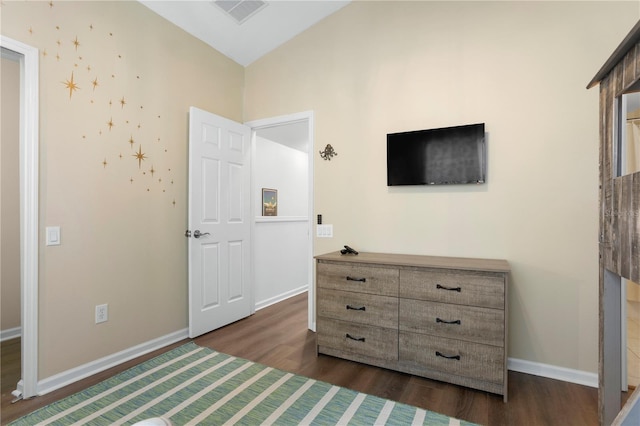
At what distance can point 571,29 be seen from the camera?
2246mm

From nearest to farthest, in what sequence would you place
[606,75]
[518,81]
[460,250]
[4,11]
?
[606,75], [4,11], [518,81], [460,250]

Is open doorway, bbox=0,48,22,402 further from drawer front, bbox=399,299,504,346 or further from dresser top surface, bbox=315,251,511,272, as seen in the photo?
drawer front, bbox=399,299,504,346

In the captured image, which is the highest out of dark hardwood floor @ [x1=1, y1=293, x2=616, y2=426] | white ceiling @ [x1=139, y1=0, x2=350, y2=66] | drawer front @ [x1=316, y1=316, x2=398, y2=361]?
white ceiling @ [x1=139, y1=0, x2=350, y2=66]

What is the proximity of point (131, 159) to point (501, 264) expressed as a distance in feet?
9.64

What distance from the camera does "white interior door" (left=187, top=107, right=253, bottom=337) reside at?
301cm

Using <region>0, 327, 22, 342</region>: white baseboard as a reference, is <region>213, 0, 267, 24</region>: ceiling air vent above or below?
above

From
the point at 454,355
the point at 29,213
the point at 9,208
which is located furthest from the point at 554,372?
the point at 9,208

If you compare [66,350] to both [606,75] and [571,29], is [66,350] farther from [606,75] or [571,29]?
[571,29]

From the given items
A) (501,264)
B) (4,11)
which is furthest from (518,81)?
(4,11)

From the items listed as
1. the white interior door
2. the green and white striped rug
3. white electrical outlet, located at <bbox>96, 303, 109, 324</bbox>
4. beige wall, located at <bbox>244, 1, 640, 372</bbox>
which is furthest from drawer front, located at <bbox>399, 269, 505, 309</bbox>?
white electrical outlet, located at <bbox>96, 303, 109, 324</bbox>

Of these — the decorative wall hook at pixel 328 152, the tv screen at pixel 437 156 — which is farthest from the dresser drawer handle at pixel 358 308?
the decorative wall hook at pixel 328 152

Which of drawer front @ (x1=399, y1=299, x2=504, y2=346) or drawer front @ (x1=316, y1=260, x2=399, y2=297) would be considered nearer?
drawer front @ (x1=399, y1=299, x2=504, y2=346)

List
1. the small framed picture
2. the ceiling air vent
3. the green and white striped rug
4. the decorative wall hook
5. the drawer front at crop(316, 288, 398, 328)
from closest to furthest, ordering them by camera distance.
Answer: the green and white striped rug
the drawer front at crop(316, 288, 398, 328)
the ceiling air vent
the decorative wall hook
the small framed picture

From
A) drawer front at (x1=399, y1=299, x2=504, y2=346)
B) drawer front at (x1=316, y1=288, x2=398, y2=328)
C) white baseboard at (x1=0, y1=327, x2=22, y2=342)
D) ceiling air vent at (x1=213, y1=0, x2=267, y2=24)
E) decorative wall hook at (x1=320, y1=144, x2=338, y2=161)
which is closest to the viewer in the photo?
drawer front at (x1=399, y1=299, x2=504, y2=346)
